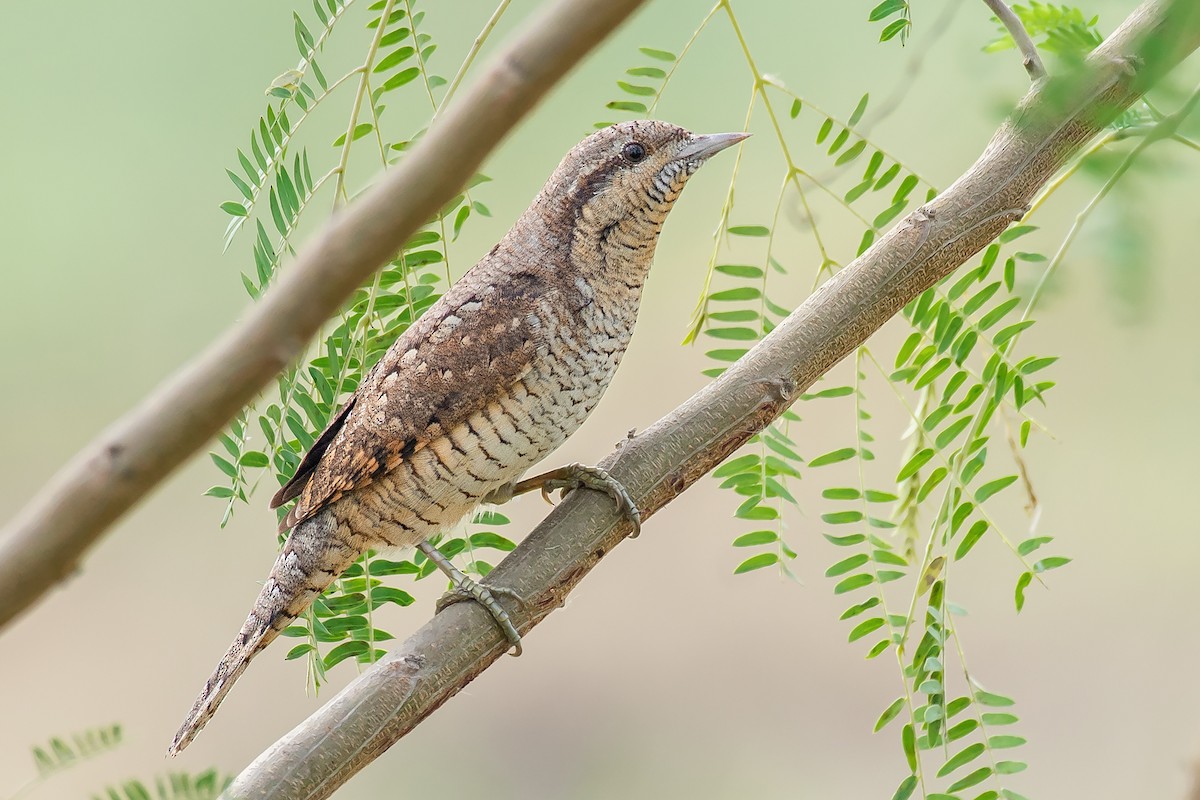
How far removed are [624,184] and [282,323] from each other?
1.11 meters

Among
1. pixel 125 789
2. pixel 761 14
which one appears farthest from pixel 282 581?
pixel 761 14

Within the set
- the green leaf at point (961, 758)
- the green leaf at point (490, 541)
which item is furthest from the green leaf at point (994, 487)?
the green leaf at point (490, 541)

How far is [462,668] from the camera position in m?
1.20

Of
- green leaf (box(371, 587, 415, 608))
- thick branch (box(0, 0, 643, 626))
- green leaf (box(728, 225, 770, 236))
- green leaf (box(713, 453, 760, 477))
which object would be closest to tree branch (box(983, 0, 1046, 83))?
green leaf (box(728, 225, 770, 236))

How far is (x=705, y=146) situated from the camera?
1.43m

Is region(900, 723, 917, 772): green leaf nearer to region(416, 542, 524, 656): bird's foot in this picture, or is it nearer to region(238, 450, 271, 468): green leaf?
region(416, 542, 524, 656): bird's foot

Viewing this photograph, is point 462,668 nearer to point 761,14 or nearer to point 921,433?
point 921,433

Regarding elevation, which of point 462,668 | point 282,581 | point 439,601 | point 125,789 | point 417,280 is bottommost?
point 125,789

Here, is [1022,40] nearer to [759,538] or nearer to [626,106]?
[626,106]

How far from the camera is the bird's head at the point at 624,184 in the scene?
4.76 ft

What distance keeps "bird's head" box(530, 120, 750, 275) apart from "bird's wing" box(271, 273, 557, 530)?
0.36 ft

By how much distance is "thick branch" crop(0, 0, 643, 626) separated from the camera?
0.40m

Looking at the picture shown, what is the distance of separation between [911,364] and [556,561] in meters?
0.50

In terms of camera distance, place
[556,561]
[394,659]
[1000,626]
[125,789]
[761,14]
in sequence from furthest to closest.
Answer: [1000,626] < [761,14] < [556,561] < [394,659] < [125,789]
